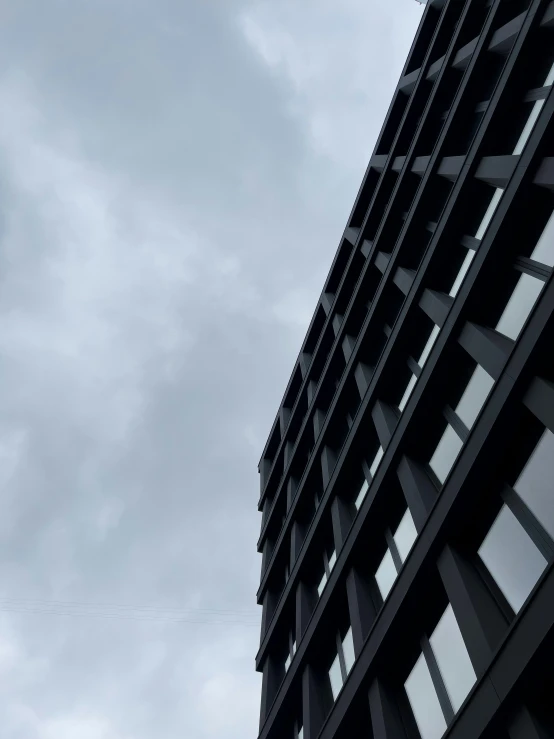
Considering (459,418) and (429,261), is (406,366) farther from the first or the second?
(459,418)

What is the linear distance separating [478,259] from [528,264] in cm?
130

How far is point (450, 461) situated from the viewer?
603 inches

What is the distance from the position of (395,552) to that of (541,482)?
6630 mm

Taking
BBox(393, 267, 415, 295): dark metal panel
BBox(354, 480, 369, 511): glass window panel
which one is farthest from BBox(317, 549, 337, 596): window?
BBox(393, 267, 415, 295): dark metal panel

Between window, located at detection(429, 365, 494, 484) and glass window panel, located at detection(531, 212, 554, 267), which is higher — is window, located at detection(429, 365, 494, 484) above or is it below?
below

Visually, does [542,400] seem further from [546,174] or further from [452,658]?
[452,658]

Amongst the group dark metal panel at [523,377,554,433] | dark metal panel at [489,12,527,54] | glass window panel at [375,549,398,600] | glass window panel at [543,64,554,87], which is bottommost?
dark metal panel at [523,377,554,433]

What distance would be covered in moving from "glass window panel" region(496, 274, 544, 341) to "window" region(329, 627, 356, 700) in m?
10.2

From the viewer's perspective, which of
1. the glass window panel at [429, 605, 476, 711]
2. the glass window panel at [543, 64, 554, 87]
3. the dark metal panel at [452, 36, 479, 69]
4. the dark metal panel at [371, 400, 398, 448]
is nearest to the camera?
the glass window panel at [429, 605, 476, 711]

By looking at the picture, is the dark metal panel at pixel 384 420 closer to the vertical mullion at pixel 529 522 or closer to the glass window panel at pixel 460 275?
the glass window panel at pixel 460 275

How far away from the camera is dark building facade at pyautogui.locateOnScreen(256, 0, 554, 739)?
11.3 metres

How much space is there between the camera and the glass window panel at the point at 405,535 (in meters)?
16.4

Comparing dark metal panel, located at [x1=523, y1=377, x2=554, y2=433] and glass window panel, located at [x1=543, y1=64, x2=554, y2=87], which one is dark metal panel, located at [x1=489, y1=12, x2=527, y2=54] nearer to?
glass window panel, located at [x1=543, y1=64, x2=554, y2=87]

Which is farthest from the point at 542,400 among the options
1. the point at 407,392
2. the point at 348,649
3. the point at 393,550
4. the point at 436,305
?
the point at 348,649
